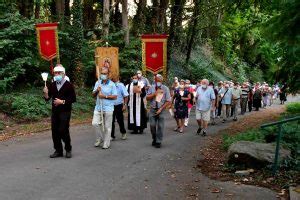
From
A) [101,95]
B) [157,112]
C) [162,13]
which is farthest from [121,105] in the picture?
[162,13]

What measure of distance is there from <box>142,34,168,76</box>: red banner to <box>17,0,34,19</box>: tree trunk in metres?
9.36

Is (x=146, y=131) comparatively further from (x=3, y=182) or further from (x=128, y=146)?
(x=3, y=182)

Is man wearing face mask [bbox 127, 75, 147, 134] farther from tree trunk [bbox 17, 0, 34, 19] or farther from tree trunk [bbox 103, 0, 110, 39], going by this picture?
tree trunk [bbox 17, 0, 34, 19]

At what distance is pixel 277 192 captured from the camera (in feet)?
26.7

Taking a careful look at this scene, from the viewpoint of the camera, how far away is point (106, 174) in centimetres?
931

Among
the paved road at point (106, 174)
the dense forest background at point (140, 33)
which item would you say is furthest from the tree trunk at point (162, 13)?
the paved road at point (106, 174)

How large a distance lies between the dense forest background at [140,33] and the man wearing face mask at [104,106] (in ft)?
12.9

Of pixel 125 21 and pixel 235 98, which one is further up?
pixel 125 21

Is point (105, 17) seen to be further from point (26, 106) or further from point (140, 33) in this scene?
point (26, 106)

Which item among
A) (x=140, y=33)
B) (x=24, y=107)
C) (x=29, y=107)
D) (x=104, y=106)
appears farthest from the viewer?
(x=140, y=33)

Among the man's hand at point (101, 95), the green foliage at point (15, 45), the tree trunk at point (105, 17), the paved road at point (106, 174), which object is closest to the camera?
the paved road at point (106, 174)

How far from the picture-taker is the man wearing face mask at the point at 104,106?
12.0 meters

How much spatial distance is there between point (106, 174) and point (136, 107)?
21.3 ft

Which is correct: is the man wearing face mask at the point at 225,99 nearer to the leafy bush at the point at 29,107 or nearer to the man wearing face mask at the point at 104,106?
the leafy bush at the point at 29,107
